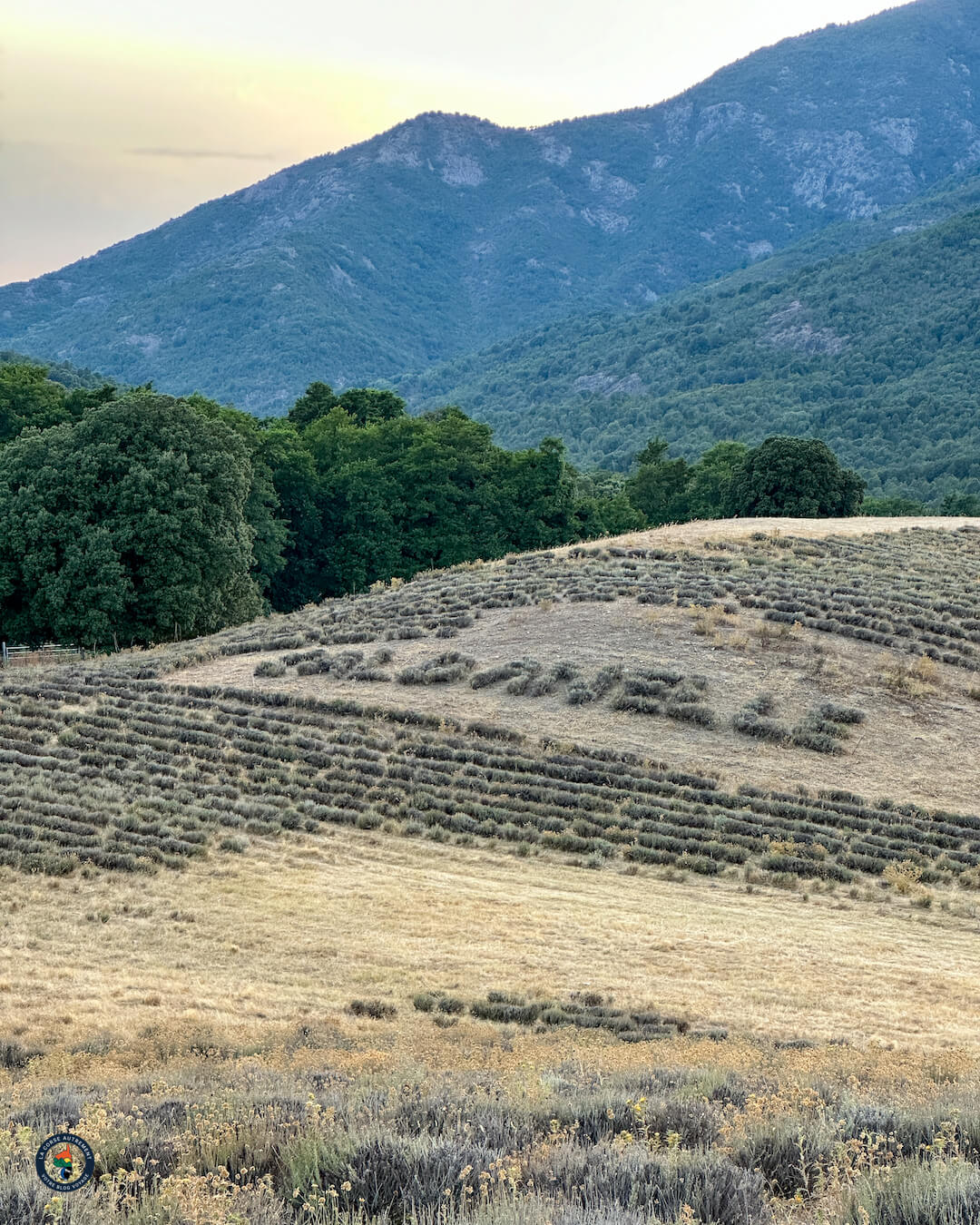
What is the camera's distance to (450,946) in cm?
1535

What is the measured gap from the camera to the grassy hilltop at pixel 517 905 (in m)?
5.96

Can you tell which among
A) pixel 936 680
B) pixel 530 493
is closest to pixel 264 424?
pixel 530 493

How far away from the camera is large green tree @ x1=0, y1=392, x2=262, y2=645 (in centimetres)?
3962

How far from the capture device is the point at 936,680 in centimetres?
→ 2836

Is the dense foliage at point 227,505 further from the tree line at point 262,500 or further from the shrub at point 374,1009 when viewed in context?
the shrub at point 374,1009

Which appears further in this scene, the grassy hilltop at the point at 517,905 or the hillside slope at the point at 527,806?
the hillside slope at the point at 527,806

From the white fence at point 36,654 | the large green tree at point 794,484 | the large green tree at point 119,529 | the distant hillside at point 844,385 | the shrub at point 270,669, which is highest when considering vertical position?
the distant hillside at point 844,385

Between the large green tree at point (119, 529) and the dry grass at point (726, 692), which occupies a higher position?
the large green tree at point (119, 529)

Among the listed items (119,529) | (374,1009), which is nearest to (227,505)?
(119,529)

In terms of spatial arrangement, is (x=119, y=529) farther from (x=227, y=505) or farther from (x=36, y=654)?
(x=36, y=654)

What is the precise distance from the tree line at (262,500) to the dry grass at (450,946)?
2389 centimetres

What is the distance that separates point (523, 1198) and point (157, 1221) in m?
1.65

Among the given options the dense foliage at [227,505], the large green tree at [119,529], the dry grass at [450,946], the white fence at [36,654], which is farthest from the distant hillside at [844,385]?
the dry grass at [450,946]

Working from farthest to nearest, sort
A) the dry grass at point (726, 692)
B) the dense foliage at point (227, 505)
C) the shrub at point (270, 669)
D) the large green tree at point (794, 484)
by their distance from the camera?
1. the large green tree at point (794, 484)
2. the dense foliage at point (227, 505)
3. the shrub at point (270, 669)
4. the dry grass at point (726, 692)
